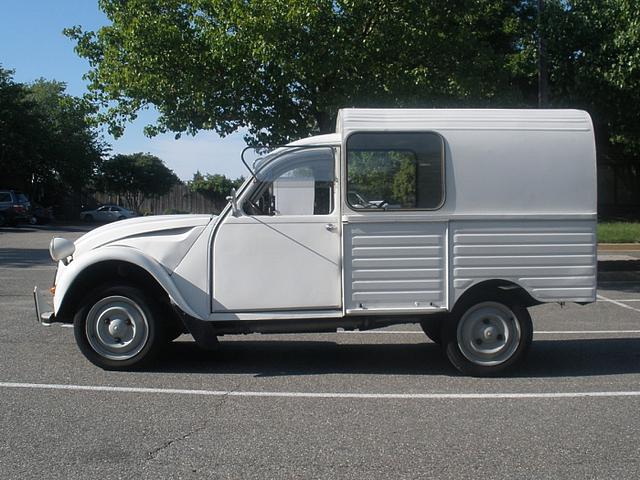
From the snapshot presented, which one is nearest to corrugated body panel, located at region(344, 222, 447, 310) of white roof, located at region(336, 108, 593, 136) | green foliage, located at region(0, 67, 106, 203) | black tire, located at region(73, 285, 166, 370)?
white roof, located at region(336, 108, 593, 136)


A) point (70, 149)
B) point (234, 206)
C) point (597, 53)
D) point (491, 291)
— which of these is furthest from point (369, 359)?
point (70, 149)

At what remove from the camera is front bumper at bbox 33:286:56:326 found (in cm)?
718

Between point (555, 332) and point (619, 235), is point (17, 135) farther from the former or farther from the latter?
point (555, 332)

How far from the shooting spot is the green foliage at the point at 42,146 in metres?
42.0

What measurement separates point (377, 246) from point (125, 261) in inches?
92.5

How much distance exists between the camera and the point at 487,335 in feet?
23.4

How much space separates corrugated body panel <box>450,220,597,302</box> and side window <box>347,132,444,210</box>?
45 cm

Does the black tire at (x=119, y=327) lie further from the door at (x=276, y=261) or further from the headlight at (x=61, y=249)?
the door at (x=276, y=261)

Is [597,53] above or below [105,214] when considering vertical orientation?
above

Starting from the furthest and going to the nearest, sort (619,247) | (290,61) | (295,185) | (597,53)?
(619,247) → (597,53) → (290,61) → (295,185)

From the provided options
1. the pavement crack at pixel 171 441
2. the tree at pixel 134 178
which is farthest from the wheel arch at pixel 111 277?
the tree at pixel 134 178

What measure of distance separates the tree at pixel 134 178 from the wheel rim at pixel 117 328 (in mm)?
43966

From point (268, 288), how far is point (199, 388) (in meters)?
1.09

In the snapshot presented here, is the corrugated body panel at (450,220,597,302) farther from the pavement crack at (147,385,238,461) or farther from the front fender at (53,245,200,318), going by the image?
the front fender at (53,245,200,318)
